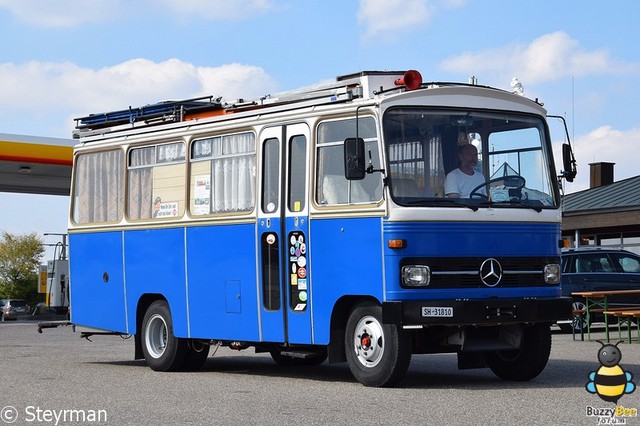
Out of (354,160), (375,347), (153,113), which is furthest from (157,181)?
(375,347)

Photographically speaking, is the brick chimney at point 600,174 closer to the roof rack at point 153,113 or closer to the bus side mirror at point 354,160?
the roof rack at point 153,113

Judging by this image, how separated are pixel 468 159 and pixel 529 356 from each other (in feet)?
7.48

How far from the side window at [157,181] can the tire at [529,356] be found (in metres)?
4.54

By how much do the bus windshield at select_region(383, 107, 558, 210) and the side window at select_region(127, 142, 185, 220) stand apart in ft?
12.8

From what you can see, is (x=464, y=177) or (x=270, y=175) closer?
(x=464, y=177)

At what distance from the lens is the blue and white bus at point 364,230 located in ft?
40.6

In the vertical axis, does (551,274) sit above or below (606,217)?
below

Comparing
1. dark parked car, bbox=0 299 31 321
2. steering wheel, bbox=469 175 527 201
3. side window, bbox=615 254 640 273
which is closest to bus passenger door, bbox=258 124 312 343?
steering wheel, bbox=469 175 527 201

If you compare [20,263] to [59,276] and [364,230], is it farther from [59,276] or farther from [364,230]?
[364,230]

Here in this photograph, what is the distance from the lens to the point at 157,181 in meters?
16.0

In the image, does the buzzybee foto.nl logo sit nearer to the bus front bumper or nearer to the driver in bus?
the bus front bumper

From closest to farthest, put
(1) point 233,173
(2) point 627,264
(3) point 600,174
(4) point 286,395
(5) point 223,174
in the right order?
1. (4) point 286,395
2. (1) point 233,173
3. (5) point 223,174
4. (2) point 627,264
5. (3) point 600,174

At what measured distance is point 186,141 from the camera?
15.5 m

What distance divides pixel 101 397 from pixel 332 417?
2849 millimetres
